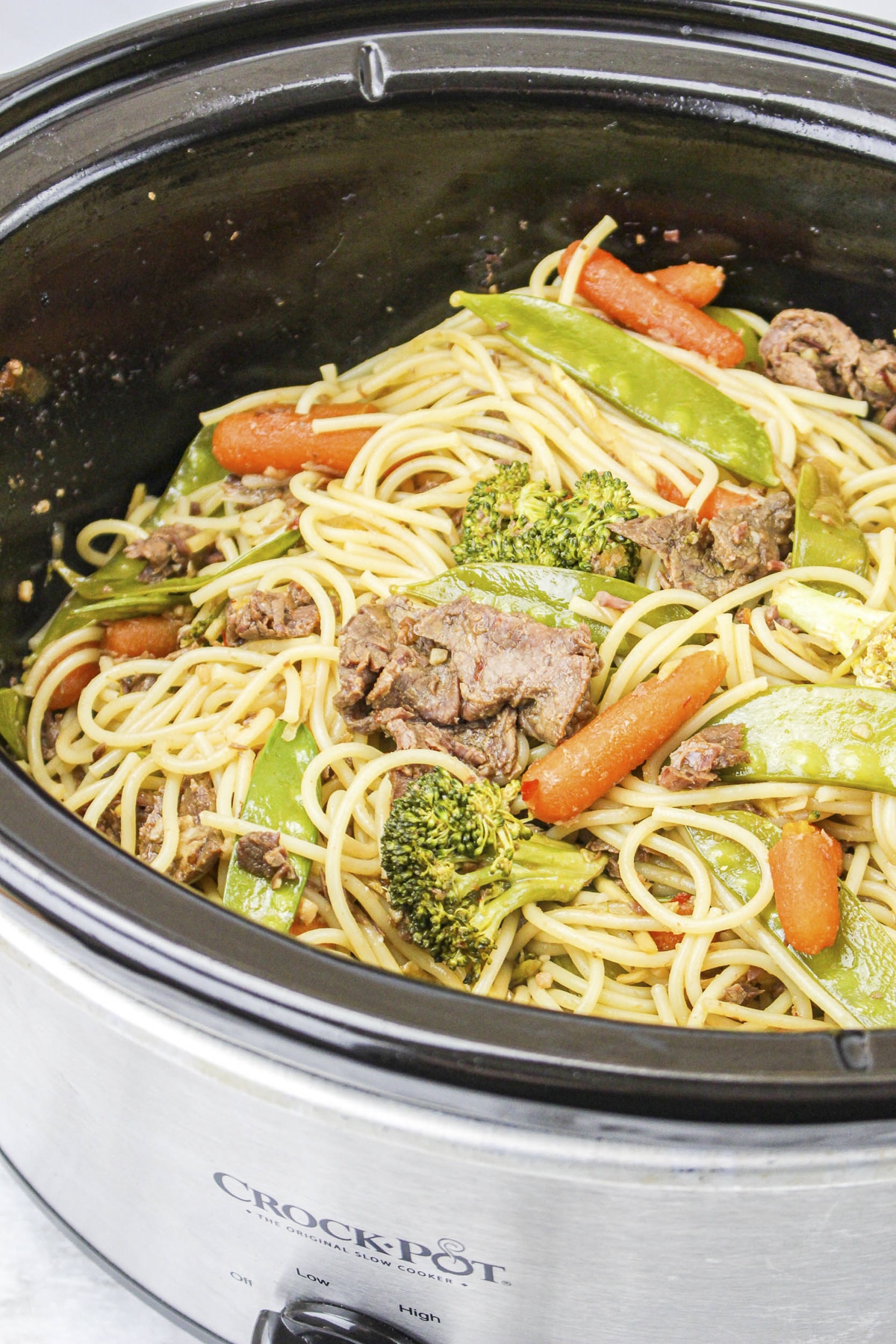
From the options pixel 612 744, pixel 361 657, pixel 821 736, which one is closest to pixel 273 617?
pixel 361 657

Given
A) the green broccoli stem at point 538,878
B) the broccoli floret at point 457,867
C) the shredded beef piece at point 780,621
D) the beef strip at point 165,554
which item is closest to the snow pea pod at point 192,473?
the beef strip at point 165,554

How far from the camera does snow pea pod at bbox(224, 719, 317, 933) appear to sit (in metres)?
2.67

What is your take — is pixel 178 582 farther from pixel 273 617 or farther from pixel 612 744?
pixel 612 744

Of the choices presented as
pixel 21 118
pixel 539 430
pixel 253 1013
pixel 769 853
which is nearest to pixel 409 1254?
pixel 253 1013

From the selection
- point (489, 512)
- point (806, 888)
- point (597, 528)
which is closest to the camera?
point (806, 888)

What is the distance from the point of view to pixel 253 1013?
63.6 inches

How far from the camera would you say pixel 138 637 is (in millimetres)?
3322

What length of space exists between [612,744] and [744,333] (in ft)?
5.49

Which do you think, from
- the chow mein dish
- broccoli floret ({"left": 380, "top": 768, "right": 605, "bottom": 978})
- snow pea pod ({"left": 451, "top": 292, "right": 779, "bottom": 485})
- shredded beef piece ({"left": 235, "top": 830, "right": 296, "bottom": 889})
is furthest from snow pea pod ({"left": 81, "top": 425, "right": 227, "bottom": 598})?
broccoli floret ({"left": 380, "top": 768, "right": 605, "bottom": 978})

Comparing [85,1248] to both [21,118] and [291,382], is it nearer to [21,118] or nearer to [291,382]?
[291,382]

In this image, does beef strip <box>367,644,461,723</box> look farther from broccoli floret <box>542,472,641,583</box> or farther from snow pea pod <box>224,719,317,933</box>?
broccoli floret <box>542,472,641,583</box>

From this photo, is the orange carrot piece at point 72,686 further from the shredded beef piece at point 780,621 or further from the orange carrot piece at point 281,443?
the shredded beef piece at point 780,621

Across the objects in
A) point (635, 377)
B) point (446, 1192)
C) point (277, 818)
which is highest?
point (635, 377)

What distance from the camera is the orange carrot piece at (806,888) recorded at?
2.52 meters
